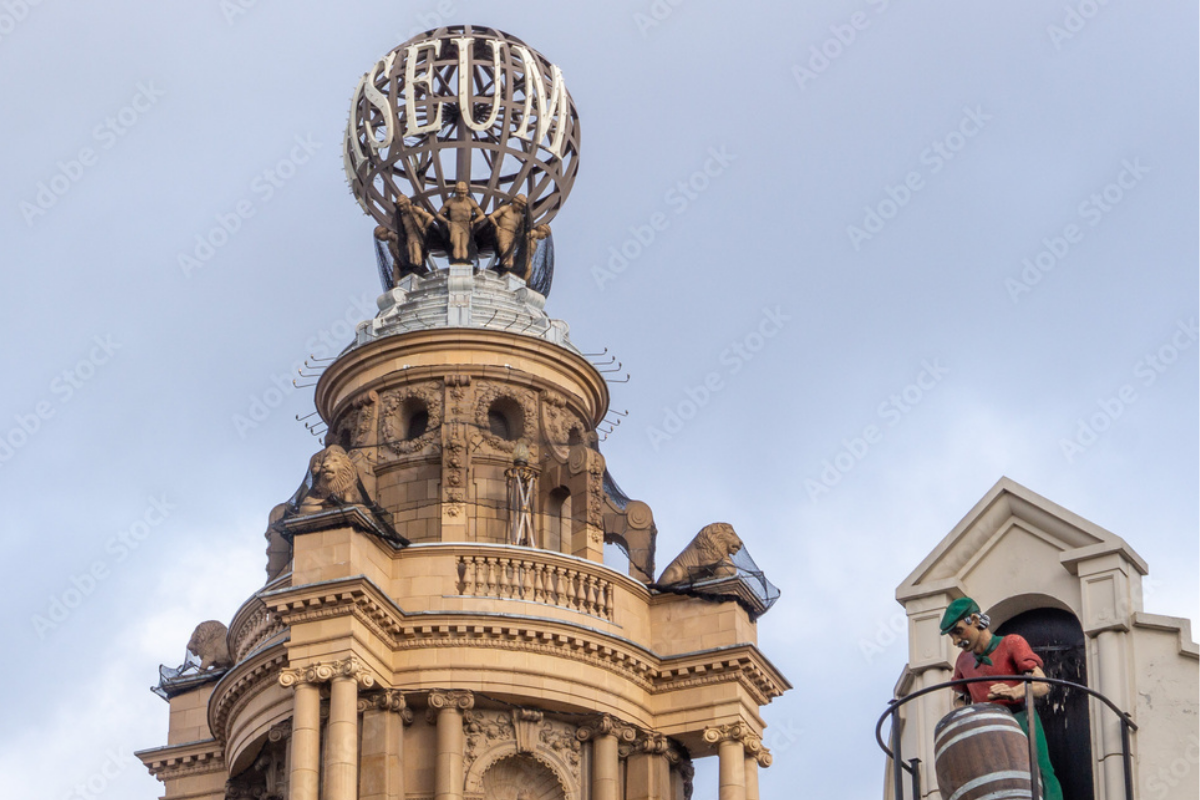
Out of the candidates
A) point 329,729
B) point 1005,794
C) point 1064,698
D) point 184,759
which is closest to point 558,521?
point 329,729

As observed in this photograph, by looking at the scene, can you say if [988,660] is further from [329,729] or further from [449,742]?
[449,742]

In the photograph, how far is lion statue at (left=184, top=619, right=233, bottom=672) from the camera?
49.8 meters

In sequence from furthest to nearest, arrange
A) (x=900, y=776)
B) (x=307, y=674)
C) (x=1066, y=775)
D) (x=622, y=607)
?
(x=622, y=607), (x=307, y=674), (x=1066, y=775), (x=900, y=776)

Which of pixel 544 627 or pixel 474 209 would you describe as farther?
pixel 474 209

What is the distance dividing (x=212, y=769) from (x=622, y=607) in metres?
8.50

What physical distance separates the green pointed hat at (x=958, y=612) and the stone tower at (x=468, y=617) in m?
24.4

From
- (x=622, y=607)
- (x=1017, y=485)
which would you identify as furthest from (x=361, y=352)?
(x=1017, y=485)

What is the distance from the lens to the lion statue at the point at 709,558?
48.0 meters

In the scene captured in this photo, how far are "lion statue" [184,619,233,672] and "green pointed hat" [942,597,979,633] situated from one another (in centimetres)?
3175

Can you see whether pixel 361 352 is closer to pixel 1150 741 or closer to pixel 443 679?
pixel 443 679

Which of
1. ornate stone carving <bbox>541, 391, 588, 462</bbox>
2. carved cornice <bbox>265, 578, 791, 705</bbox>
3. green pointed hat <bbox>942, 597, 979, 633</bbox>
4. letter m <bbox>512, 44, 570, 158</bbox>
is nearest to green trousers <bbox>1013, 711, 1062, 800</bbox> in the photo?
green pointed hat <bbox>942, 597, 979, 633</bbox>

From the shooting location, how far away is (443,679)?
45062mm

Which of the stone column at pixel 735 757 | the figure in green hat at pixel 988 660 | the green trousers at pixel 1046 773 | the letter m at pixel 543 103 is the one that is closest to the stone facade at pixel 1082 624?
the green trousers at pixel 1046 773

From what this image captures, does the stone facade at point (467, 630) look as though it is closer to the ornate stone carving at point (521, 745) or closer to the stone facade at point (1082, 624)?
the ornate stone carving at point (521, 745)
